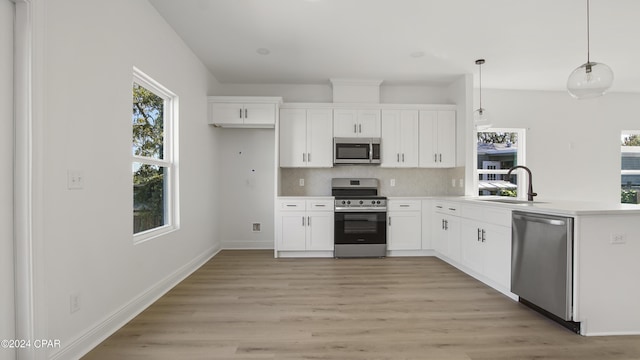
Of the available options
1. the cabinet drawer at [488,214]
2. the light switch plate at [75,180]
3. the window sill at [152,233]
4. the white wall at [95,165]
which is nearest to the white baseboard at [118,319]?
the white wall at [95,165]

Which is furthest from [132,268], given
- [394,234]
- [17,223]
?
[394,234]

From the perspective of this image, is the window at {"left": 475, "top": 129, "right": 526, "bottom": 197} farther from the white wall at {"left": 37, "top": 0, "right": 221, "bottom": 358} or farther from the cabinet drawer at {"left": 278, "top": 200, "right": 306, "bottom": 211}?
the white wall at {"left": 37, "top": 0, "right": 221, "bottom": 358}

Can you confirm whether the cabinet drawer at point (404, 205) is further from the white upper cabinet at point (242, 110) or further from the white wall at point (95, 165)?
the white wall at point (95, 165)

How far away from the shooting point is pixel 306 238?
4367 millimetres

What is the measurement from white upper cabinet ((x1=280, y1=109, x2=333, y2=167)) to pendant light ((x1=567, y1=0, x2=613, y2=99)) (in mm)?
2944

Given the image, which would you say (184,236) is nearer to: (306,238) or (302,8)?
(306,238)

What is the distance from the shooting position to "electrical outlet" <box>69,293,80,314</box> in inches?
70.9

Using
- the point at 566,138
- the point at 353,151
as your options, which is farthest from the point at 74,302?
the point at 566,138

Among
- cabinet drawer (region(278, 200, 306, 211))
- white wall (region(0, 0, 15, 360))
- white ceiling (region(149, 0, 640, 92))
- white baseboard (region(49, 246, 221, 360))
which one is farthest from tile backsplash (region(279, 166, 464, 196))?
white wall (region(0, 0, 15, 360))

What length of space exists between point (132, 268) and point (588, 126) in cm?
694

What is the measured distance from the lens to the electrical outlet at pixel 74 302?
70.9 inches

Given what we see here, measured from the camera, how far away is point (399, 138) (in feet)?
15.4

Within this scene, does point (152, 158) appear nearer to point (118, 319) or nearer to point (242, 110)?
point (118, 319)

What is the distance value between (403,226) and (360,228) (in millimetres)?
647
